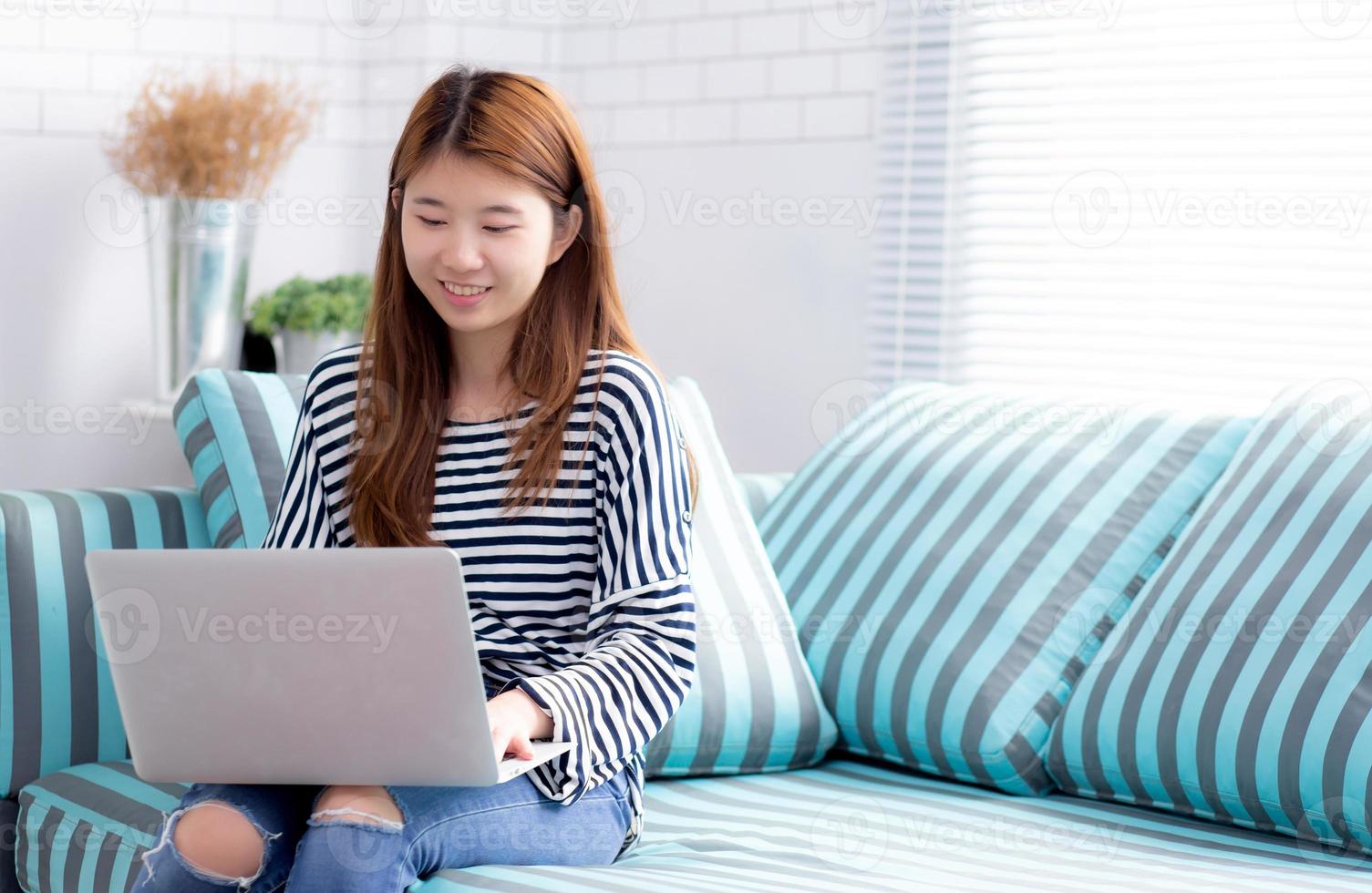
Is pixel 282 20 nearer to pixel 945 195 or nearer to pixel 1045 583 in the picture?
pixel 945 195

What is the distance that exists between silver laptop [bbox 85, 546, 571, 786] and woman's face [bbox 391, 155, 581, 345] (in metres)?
0.45

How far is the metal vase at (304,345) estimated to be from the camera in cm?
314

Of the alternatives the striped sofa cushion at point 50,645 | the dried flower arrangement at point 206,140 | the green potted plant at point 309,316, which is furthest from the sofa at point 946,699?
the dried flower arrangement at point 206,140

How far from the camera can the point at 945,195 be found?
309cm

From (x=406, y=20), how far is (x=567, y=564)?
2.33 m

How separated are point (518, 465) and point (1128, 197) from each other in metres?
1.67

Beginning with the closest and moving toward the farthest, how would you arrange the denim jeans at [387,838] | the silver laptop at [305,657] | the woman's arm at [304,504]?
the silver laptop at [305,657], the denim jeans at [387,838], the woman's arm at [304,504]

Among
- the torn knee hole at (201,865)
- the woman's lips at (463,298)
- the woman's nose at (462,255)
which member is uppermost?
the woman's nose at (462,255)

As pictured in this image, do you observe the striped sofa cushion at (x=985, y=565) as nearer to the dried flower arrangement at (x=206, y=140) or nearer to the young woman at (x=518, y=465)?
the young woman at (x=518, y=465)

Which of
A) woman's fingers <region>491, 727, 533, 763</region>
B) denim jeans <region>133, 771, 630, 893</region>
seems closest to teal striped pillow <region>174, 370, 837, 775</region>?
denim jeans <region>133, 771, 630, 893</region>

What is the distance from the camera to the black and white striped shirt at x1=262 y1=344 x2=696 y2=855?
1508 mm

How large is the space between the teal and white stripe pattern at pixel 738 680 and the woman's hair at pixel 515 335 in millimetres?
252

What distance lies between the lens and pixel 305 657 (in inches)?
48.6

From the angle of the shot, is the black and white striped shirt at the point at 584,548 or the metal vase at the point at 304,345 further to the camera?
the metal vase at the point at 304,345
